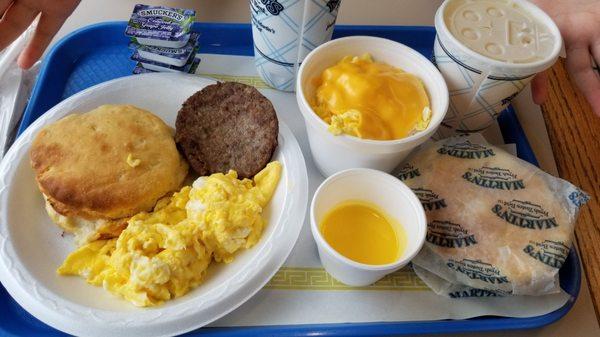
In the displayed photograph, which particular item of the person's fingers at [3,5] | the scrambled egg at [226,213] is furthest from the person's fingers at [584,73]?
the person's fingers at [3,5]

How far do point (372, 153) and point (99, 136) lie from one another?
2.33 feet

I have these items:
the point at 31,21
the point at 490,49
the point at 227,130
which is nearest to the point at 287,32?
the point at 227,130

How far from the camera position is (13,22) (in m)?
1.34

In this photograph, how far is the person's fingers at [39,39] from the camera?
1.42 meters

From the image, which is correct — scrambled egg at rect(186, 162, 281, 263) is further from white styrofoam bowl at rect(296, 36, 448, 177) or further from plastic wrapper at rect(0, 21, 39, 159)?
plastic wrapper at rect(0, 21, 39, 159)

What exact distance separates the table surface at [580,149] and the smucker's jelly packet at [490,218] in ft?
0.61

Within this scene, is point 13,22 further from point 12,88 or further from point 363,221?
point 363,221

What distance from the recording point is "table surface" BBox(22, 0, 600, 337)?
1.18 metres

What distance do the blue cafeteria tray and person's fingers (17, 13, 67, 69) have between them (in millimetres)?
47

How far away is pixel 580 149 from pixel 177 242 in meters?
1.28

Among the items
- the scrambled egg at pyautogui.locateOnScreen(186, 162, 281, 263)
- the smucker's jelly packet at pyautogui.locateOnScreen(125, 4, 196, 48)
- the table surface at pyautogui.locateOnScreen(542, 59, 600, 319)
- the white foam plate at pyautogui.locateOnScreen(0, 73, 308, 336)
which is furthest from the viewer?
the smucker's jelly packet at pyautogui.locateOnScreen(125, 4, 196, 48)

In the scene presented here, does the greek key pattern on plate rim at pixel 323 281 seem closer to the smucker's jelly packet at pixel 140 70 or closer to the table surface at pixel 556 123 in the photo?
the table surface at pixel 556 123

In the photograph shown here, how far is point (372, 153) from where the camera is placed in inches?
45.4

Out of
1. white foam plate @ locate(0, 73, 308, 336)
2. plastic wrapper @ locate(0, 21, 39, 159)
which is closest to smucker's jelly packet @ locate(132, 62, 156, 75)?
white foam plate @ locate(0, 73, 308, 336)
